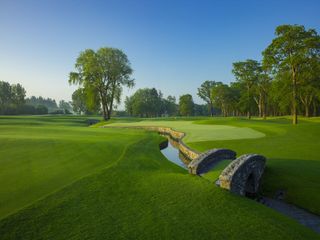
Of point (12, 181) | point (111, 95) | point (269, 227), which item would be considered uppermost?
point (111, 95)

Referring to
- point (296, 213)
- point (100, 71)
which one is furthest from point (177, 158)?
point (100, 71)

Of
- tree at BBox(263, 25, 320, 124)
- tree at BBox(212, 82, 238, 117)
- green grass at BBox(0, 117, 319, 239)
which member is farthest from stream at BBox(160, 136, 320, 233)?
Answer: tree at BBox(212, 82, 238, 117)

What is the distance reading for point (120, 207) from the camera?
7.55m

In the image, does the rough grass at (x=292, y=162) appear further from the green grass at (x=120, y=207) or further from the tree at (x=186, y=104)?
the tree at (x=186, y=104)

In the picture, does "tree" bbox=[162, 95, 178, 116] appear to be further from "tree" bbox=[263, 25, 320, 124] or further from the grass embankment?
the grass embankment

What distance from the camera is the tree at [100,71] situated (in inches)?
2021

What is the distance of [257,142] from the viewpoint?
19.8 meters

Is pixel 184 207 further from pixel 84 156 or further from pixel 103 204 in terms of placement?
pixel 84 156

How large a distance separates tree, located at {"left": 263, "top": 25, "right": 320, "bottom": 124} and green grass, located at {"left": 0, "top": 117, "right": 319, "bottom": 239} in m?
25.9

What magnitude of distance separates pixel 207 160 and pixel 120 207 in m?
6.62

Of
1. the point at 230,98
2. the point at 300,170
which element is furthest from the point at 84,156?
the point at 230,98

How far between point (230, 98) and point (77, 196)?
86.7 metres

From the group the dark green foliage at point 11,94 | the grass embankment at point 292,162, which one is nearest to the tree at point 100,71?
the grass embankment at point 292,162

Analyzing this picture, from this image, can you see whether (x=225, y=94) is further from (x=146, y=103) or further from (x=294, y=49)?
(x=294, y=49)
